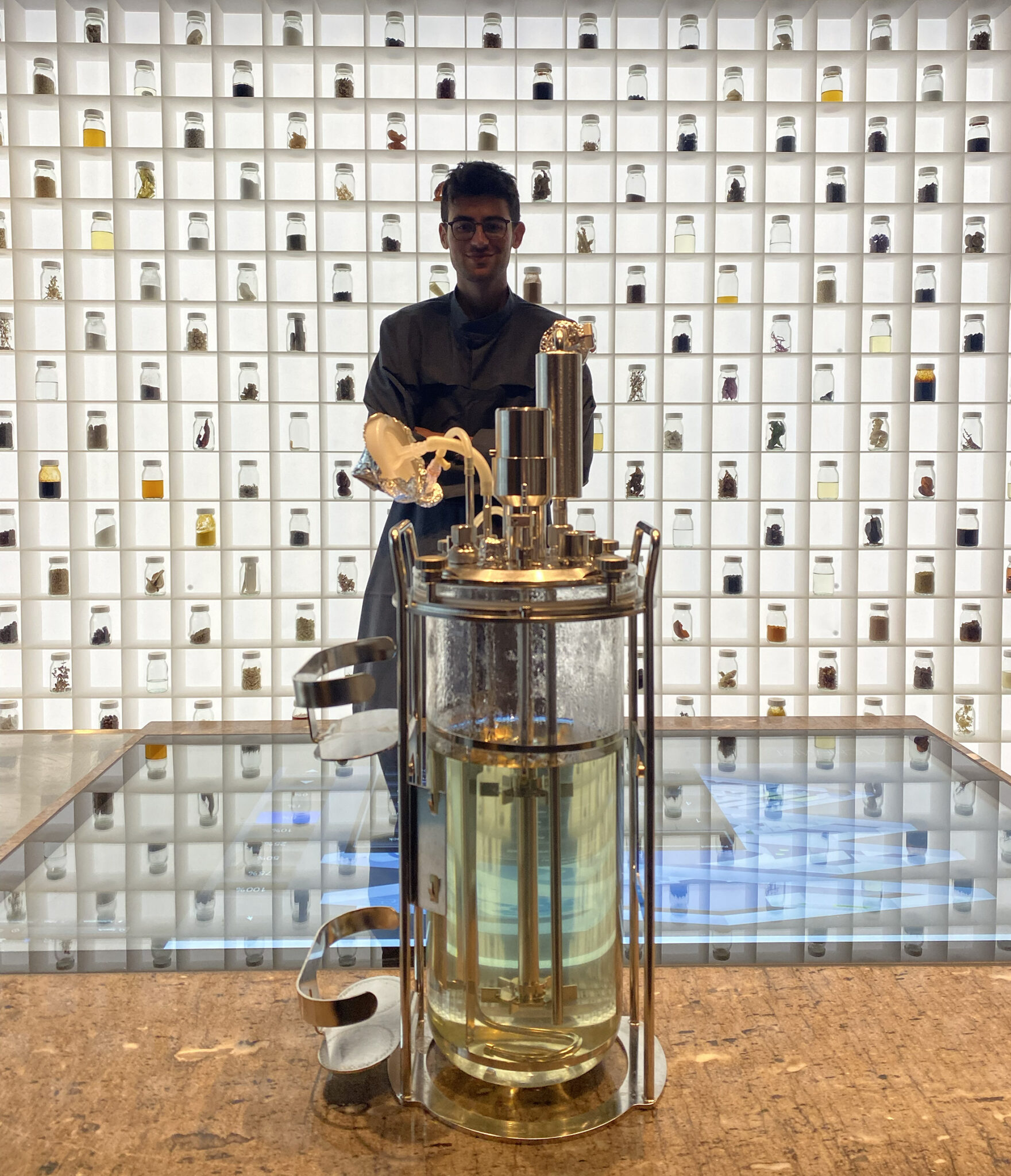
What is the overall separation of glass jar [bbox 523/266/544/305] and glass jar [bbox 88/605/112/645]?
1908mm

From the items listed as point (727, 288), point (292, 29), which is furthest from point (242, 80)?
point (727, 288)

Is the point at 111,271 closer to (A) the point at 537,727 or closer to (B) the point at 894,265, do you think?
(B) the point at 894,265

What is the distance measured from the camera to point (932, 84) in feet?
12.7

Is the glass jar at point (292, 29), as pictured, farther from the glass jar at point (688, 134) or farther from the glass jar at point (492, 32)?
the glass jar at point (688, 134)

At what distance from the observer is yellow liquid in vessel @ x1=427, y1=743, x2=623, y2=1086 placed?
551mm

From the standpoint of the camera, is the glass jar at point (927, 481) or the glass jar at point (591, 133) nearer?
the glass jar at point (591, 133)

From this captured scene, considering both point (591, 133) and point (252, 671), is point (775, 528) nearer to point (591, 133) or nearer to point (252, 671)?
point (591, 133)

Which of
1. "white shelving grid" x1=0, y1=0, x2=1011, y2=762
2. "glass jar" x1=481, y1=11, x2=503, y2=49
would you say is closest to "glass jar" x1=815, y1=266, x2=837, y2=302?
"white shelving grid" x1=0, y1=0, x2=1011, y2=762

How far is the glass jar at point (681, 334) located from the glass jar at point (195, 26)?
196cm

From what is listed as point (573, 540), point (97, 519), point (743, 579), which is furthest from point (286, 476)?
point (573, 540)

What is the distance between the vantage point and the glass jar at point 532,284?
3.79m

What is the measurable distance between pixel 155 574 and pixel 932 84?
3350mm

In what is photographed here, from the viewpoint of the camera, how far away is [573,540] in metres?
0.55

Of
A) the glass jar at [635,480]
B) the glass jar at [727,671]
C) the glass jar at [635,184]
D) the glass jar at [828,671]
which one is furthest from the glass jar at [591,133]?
the glass jar at [828,671]
